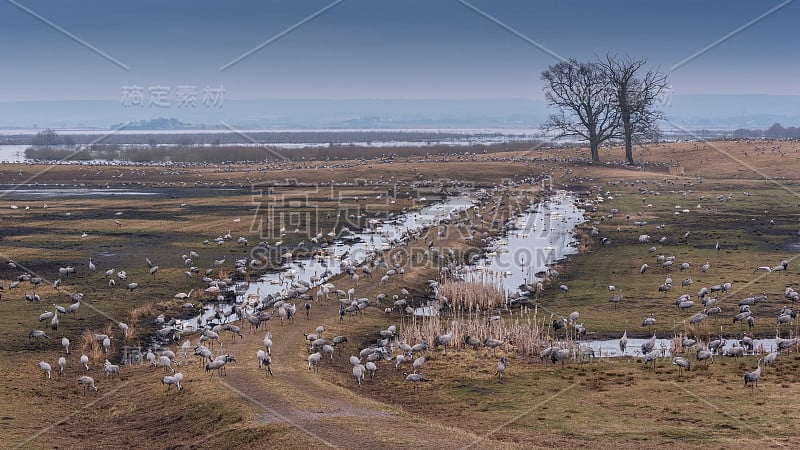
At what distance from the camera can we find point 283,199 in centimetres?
7925

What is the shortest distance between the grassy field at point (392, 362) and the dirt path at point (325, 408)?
0.27 feet

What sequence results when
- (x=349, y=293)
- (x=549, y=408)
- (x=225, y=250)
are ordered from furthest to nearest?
1. (x=225, y=250)
2. (x=349, y=293)
3. (x=549, y=408)

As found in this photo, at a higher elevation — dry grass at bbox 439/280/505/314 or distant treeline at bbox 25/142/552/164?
distant treeline at bbox 25/142/552/164

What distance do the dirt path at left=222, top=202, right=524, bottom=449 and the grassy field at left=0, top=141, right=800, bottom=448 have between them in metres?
0.08

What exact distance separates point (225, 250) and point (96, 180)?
62138mm

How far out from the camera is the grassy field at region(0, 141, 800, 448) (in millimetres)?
22312

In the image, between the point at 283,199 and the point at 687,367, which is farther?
the point at 283,199

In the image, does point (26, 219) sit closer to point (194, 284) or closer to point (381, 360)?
point (194, 284)

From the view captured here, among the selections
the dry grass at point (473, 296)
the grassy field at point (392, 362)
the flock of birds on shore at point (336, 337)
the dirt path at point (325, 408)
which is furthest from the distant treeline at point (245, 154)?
the dirt path at point (325, 408)

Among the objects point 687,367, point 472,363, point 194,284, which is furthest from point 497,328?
point 194,284

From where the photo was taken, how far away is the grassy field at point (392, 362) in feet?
73.2

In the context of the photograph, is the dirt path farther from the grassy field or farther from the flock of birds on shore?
the flock of birds on shore

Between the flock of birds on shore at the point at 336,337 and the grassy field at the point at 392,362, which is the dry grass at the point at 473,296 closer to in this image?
the grassy field at the point at 392,362

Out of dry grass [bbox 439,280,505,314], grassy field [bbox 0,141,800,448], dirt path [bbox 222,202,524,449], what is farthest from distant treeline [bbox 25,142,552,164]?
dirt path [bbox 222,202,524,449]
